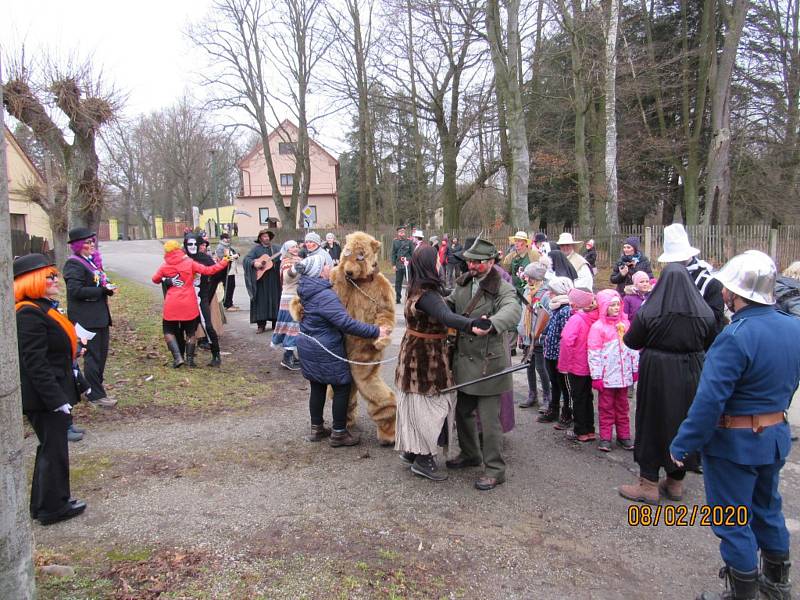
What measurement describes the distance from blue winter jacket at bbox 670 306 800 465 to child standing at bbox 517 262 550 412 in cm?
274

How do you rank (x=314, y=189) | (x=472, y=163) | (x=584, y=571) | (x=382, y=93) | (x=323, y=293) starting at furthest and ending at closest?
(x=314, y=189)
(x=472, y=163)
(x=382, y=93)
(x=323, y=293)
(x=584, y=571)

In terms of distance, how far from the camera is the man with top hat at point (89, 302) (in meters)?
6.05

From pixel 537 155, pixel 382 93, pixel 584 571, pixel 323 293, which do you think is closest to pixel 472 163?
pixel 537 155

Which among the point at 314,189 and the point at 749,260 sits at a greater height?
the point at 314,189

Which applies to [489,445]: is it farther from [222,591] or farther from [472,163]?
[472,163]

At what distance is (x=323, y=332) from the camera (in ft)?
16.5

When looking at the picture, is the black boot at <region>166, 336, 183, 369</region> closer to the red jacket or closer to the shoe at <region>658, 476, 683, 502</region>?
the red jacket

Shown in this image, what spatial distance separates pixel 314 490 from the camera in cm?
436

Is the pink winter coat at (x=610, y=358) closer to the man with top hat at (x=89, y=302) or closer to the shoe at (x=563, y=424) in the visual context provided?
the shoe at (x=563, y=424)

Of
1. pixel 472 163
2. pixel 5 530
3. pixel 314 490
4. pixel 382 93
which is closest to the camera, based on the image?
pixel 5 530

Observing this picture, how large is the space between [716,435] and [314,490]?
9.36ft

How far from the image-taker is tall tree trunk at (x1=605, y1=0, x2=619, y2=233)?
17.9 metres

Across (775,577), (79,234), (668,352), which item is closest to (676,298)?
(668,352)

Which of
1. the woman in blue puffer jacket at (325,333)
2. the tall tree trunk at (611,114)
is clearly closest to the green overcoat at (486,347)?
the woman in blue puffer jacket at (325,333)
